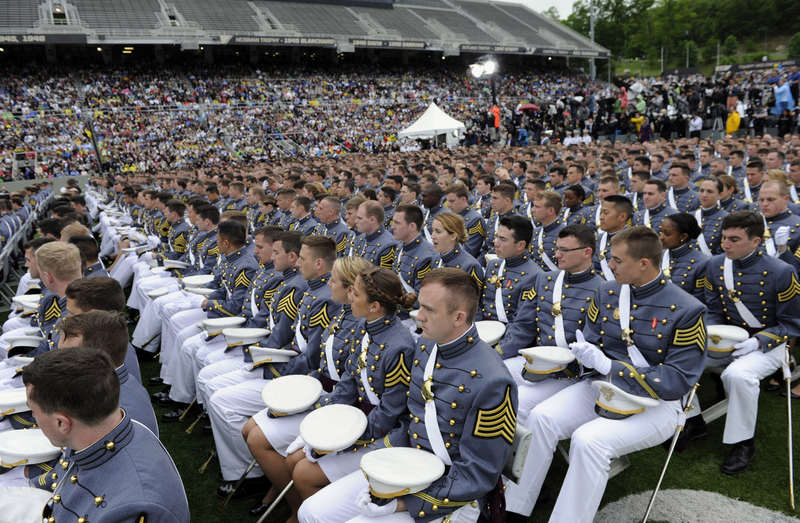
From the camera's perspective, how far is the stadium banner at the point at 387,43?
40094 mm

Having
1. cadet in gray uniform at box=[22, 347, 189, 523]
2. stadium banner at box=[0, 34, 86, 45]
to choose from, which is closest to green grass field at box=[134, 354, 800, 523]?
cadet in gray uniform at box=[22, 347, 189, 523]

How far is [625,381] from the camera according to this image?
3.21 metres

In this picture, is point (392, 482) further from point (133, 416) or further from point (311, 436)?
point (133, 416)

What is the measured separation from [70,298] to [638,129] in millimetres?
23811

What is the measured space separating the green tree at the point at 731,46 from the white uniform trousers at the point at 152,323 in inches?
3123

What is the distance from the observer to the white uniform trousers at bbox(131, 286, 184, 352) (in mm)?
6215

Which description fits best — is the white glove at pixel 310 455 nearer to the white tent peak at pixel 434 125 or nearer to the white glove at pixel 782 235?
the white glove at pixel 782 235

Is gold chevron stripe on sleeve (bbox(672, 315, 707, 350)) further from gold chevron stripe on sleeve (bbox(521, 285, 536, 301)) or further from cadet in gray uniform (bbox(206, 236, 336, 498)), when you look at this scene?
cadet in gray uniform (bbox(206, 236, 336, 498))

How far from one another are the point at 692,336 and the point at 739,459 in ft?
3.84

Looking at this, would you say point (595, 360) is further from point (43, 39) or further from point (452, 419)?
point (43, 39)

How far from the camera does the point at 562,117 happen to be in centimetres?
2734

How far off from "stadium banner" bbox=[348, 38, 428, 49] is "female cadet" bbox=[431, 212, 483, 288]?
3855 centimetres

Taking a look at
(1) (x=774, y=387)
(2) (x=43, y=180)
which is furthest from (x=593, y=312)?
(2) (x=43, y=180)

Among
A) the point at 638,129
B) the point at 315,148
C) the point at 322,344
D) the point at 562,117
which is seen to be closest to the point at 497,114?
the point at 562,117
